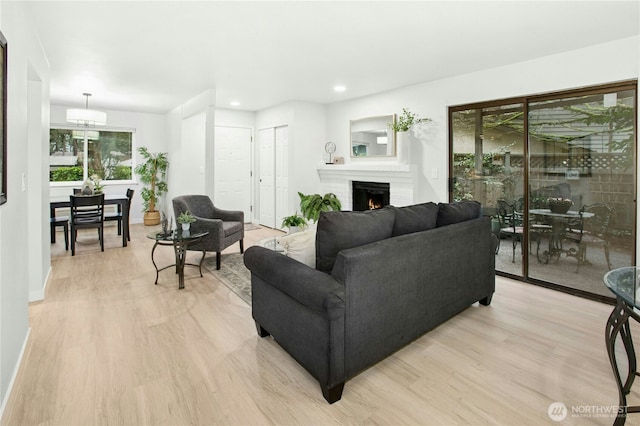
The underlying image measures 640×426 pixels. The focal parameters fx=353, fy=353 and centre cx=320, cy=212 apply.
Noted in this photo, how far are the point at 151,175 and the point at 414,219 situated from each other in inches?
264

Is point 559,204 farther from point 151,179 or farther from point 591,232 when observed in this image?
point 151,179

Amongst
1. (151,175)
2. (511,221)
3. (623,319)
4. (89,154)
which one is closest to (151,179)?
(151,175)

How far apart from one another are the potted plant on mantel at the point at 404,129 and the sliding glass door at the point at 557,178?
563 millimetres

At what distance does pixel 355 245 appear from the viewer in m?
2.15

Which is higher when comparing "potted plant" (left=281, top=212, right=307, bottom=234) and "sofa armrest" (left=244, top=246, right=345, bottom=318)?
"potted plant" (left=281, top=212, right=307, bottom=234)

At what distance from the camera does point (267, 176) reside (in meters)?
7.25

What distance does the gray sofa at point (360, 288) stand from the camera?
6.21 ft

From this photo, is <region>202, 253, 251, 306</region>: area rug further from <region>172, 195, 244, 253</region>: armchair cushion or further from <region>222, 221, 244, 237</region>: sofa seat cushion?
<region>222, 221, 244, 237</region>: sofa seat cushion

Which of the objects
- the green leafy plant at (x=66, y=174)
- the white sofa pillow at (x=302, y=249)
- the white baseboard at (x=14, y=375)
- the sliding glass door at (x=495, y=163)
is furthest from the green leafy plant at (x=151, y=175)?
the white sofa pillow at (x=302, y=249)

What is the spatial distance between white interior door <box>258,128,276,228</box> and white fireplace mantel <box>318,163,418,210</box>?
3.62ft

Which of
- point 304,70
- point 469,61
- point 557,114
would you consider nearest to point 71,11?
point 304,70

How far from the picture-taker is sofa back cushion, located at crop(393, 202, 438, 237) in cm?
247

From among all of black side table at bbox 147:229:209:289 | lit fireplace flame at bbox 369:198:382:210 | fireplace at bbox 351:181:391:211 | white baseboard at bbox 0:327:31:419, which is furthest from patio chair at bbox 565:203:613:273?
white baseboard at bbox 0:327:31:419

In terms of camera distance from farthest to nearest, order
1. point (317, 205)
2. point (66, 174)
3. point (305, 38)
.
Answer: point (66, 174)
point (317, 205)
point (305, 38)
